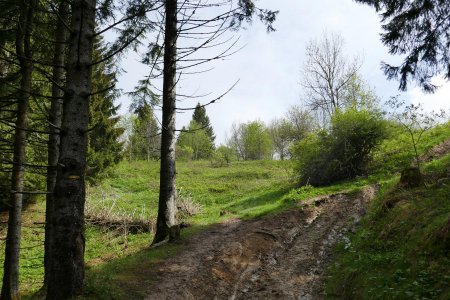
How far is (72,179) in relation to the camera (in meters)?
4.25

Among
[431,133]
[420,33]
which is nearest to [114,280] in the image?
[420,33]

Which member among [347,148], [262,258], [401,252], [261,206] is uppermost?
[347,148]

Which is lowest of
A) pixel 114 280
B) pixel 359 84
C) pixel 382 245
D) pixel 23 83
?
pixel 114 280

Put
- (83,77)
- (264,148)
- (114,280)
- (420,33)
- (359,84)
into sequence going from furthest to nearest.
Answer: (264,148), (359,84), (420,33), (114,280), (83,77)

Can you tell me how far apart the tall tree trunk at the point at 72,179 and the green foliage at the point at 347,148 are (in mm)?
13558

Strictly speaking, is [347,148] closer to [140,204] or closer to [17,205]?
[140,204]

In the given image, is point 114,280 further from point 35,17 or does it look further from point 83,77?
point 35,17

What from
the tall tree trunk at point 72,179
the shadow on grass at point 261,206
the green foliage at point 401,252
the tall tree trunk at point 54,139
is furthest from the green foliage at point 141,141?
the tall tree trunk at point 72,179

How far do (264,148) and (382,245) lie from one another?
54.0 metres

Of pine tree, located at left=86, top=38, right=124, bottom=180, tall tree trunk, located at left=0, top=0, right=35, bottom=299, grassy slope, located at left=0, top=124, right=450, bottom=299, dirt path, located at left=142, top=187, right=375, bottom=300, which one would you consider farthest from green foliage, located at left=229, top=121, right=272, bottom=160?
tall tree trunk, located at left=0, top=0, right=35, bottom=299

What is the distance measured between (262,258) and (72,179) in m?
5.83

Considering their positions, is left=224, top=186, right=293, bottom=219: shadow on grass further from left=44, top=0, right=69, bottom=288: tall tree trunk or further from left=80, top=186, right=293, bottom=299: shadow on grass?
left=44, top=0, right=69, bottom=288: tall tree trunk

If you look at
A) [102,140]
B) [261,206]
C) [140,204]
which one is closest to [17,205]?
[261,206]

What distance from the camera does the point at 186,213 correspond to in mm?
16078
